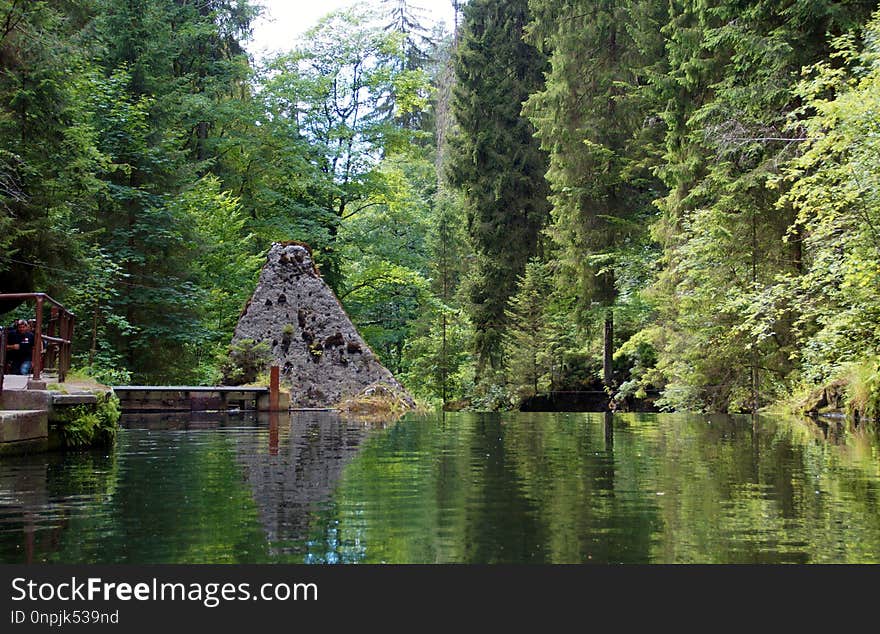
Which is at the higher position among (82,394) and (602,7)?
(602,7)

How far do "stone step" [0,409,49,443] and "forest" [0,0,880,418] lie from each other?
22.5 feet

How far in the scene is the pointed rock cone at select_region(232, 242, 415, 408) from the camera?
22250 mm

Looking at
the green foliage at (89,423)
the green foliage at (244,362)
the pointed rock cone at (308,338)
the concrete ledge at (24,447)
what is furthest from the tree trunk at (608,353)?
the concrete ledge at (24,447)

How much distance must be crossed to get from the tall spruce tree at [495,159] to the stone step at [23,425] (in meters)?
27.9

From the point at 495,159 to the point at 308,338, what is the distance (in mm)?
17560

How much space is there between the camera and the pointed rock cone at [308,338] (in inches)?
876

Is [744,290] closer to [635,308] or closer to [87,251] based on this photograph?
[635,308]

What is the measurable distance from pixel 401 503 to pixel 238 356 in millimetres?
16721

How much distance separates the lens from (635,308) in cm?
3134

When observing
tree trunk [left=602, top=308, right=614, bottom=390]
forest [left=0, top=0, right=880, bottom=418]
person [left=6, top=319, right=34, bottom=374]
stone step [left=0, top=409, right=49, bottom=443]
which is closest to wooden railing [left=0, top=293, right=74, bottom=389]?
stone step [left=0, top=409, right=49, bottom=443]

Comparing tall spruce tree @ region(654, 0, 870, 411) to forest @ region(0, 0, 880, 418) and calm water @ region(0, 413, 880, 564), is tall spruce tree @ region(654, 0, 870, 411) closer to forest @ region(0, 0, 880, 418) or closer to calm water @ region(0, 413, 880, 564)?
forest @ region(0, 0, 880, 418)

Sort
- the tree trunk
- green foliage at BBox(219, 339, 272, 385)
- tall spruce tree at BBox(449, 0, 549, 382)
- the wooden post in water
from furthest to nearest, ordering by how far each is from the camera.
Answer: tall spruce tree at BBox(449, 0, 549, 382) < the tree trunk < green foliage at BBox(219, 339, 272, 385) < the wooden post in water

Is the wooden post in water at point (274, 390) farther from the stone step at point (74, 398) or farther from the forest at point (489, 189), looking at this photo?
the stone step at point (74, 398)

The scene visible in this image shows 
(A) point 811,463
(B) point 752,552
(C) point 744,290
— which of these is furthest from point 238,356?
(B) point 752,552
